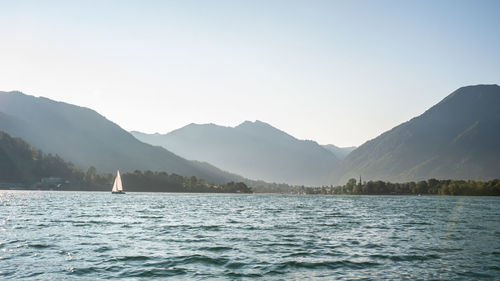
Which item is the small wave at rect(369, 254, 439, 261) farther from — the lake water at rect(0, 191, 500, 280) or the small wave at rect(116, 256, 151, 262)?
the small wave at rect(116, 256, 151, 262)

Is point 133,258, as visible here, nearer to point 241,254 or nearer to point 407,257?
point 241,254

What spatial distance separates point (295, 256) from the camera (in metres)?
31.2

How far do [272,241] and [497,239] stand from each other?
2467cm

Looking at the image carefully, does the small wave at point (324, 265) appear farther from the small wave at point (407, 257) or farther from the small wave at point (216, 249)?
the small wave at point (216, 249)

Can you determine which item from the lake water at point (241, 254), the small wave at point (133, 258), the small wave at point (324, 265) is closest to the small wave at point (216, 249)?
the lake water at point (241, 254)

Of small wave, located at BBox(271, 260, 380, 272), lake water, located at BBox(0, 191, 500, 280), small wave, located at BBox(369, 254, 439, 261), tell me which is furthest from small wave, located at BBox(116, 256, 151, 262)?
small wave, located at BBox(369, 254, 439, 261)

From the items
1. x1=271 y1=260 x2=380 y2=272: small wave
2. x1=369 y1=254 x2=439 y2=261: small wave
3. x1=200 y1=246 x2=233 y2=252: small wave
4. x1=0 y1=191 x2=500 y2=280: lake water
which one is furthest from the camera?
x1=200 y1=246 x2=233 y2=252: small wave

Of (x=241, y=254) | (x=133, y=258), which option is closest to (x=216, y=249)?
(x=241, y=254)

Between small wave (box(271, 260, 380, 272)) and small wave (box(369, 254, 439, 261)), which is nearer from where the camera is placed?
small wave (box(271, 260, 380, 272))

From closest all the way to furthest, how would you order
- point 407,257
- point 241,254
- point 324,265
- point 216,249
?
point 324,265
point 407,257
point 241,254
point 216,249

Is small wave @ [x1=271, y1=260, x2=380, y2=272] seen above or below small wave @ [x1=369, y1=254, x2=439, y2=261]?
below

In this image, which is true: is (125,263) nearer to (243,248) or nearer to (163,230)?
(243,248)

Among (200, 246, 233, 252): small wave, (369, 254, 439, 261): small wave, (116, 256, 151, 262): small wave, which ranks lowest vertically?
(116, 256, 151, 262): small wave

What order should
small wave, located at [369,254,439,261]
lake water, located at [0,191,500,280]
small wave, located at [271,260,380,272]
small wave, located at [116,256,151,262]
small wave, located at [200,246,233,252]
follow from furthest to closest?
1. small wave, located at [200,246,233,252]
2. small wave, located at [369,254,439,261]
3. small wave, located at [116,256,151,262]
4. small wave, located at [271,260,380,272]
5. lake water, located at [0,191,500,280]
